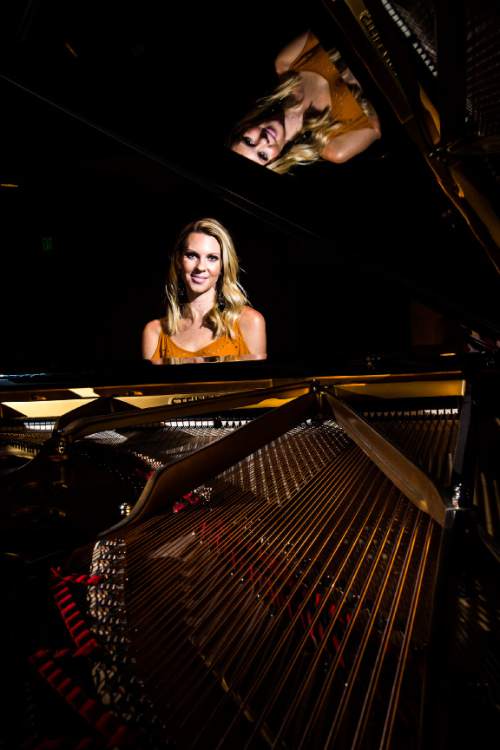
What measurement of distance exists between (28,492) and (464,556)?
1.24 m

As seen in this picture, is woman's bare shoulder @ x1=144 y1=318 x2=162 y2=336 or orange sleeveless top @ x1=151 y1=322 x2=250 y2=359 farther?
woman's bare shoulder @ x1=144 y1=318 x2=162 y2=336

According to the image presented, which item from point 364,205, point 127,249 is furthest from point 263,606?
point 127,249

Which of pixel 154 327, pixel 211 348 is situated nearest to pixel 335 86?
pixel 211 348

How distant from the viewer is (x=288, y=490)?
4.47 feet

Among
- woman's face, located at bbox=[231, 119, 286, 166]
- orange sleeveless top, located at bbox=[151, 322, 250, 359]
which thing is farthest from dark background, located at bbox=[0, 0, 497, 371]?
orange sleeveless top, located at bbox=[151, 322, 250, 359]

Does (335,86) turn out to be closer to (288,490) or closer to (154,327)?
(154,327)

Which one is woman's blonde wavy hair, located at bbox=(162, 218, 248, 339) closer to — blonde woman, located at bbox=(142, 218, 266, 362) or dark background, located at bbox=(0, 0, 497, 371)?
blonde woman, located at bbox=(142, 218, 266, 362)

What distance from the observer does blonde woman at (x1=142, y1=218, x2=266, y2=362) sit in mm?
5691

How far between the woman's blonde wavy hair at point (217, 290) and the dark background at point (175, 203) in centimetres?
16

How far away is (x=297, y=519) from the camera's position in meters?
1.16

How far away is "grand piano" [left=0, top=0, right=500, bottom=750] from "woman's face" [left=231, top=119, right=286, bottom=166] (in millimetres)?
2492

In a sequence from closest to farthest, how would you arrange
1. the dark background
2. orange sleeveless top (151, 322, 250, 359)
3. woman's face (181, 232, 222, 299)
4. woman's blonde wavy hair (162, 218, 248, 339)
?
the dark background → orange sleeveless top (151, 322, 250, 359) → woman's blonde wavy hair (162, 218, 248, 339) → woman's face (181, 232, 222, 299)

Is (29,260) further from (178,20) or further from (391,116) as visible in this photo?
(391,116)

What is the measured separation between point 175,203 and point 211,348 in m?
2.10
